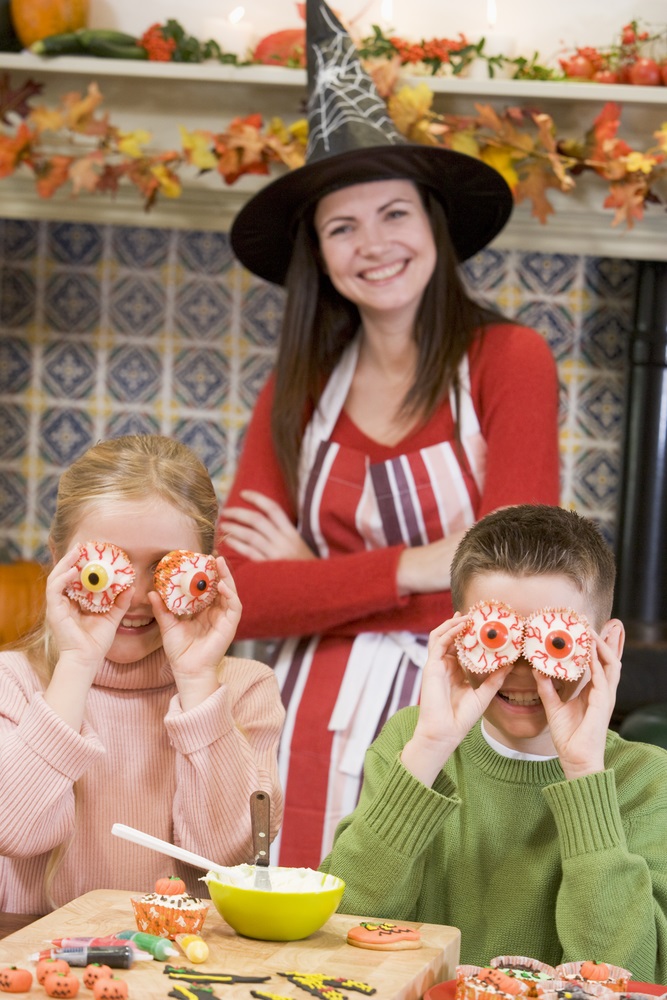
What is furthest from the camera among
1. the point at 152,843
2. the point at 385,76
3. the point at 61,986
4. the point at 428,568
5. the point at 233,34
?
the point at 233,34

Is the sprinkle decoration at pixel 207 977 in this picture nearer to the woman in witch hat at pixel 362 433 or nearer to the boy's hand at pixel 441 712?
the boy's hand at pixel 441 712

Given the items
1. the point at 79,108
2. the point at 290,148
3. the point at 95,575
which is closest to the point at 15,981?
the point at 95,575

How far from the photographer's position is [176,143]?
3086 millimetres

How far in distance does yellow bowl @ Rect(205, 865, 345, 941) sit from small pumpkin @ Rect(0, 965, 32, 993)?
7.9 inches

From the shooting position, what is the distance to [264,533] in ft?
7.87

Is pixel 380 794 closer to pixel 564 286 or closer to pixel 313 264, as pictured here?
pixel 313 264

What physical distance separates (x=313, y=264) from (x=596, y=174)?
2.75 ft

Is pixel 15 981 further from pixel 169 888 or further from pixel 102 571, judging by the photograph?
pixel 102 571

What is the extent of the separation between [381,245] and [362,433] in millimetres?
347

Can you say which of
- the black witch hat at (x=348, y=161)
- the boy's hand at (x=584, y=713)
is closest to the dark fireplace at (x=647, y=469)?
the black witch hat at (x=348, y=161)

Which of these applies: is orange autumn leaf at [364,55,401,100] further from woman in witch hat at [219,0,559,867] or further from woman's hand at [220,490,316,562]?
woman's hand at [220,490,316,562]

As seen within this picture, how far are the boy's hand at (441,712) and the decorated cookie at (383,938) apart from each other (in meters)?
0.27

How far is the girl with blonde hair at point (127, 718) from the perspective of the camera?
4.72 feet

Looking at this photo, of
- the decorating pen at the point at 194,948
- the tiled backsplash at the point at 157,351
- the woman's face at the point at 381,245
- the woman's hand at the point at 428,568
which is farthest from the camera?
the tiled backsplash at the point at 157,351
